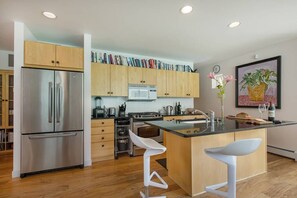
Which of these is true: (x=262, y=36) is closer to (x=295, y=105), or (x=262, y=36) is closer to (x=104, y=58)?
(x=295, y=105)

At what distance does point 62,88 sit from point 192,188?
2548mm

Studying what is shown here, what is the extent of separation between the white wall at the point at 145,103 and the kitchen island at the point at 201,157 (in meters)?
1.96

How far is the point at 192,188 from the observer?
79.1 inches

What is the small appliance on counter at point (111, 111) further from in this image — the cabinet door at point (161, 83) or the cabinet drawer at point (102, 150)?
the cabinet door at point (161, 83)

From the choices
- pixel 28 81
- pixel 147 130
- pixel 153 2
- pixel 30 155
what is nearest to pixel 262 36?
pixel 153 2

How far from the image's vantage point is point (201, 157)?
2.07 m

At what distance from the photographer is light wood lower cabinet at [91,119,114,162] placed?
3.21m

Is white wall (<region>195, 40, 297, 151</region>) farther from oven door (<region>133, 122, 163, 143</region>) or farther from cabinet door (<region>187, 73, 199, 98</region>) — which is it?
oven door (<region>133, 122, 163, 143</region>)

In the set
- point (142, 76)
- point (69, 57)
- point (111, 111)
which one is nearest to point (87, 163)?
point (111, 111)

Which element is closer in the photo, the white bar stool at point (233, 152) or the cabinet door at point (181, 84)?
the white bar stool at point (233, 152)

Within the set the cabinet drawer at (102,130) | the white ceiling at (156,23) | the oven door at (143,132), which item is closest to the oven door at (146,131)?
the oven door at (143,132)

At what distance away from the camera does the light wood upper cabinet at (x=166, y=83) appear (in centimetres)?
432

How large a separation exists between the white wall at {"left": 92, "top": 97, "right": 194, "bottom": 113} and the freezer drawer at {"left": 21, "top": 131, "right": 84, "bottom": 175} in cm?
116

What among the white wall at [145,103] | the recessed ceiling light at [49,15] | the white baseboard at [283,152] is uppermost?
the recessed ceiling light at [49,15]
